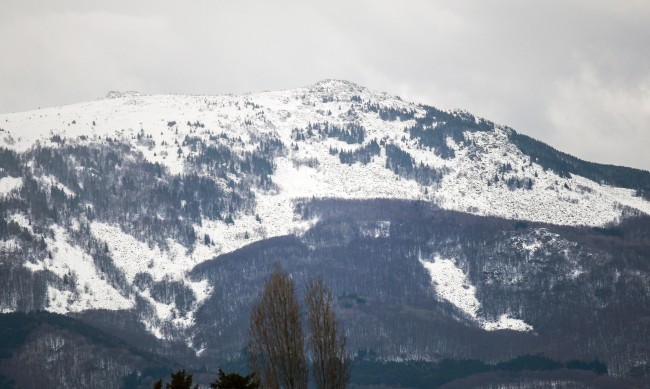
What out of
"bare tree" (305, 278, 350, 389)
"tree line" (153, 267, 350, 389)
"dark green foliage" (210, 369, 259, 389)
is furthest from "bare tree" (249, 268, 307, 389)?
"dark green foliage" (210, 369, 259, 389)

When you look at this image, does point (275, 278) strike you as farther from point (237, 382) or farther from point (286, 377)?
point (237, 382)

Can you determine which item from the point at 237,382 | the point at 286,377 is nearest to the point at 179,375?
the point at 237,382

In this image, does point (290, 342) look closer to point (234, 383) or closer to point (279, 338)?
point (279, 338)

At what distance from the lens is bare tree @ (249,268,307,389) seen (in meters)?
146

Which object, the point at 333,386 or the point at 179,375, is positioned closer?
the point at 179,375

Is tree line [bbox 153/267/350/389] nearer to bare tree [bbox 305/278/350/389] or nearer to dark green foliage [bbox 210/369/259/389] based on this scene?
bare tree [bbox 305/278/350/389]

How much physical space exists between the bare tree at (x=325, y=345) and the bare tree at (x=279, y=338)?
2706mm

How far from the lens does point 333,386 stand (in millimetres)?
146625

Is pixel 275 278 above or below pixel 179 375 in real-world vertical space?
above

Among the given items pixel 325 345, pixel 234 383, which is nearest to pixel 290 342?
pixel 325 345

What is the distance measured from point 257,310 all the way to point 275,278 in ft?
16.3

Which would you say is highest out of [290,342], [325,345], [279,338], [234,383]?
[279,338]

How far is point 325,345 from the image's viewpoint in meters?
150

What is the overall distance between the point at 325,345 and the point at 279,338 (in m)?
6.50
